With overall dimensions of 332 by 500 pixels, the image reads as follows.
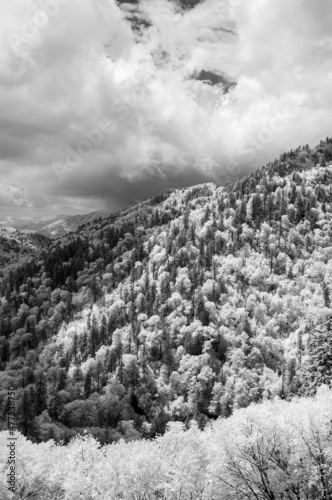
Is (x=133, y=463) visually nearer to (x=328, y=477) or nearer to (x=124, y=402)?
(x=328, y=477)

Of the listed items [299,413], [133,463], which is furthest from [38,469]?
[299,413]

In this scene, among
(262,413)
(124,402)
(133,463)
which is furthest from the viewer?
(124,402)

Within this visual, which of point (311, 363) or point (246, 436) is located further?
point (311, 363)

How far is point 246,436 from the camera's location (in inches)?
2023

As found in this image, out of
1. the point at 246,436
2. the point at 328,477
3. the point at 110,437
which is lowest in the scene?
the point at 110,437

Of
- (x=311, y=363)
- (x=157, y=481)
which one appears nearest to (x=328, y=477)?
(x=157, y=481)

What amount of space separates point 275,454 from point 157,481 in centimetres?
1725

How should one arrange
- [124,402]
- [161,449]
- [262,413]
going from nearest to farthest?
1. [262,413]
2. [161,449]
3. [124,402]

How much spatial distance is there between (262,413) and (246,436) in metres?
8.77

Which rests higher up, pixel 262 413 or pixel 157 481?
pixel 262 413

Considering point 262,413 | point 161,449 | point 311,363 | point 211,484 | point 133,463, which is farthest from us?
point 311,363

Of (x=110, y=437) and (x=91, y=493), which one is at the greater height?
(x=91, y=493)

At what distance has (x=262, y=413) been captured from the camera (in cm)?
5916

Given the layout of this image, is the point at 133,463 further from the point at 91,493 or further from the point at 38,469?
the point at 38,469
